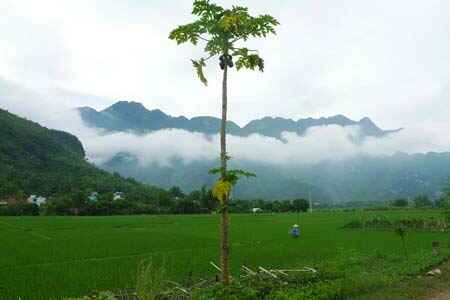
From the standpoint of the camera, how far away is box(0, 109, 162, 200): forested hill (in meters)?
99.2

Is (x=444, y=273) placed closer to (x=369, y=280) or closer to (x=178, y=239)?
(x=369, y=280)

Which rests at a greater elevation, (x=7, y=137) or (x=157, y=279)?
(x=7, y=137)

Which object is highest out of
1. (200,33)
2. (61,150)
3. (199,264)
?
(61,150)

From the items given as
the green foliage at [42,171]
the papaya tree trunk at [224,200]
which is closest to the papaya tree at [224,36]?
the papaya tree trunk at [224,200]

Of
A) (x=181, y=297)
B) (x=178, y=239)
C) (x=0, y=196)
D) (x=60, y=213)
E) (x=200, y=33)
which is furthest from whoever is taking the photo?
(x=0, y=196)

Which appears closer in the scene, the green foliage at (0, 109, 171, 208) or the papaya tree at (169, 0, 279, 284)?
the papaya tree at (169, 0, 279, 284)

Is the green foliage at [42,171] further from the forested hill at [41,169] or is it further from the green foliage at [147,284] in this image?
the green foliage at [147,284]

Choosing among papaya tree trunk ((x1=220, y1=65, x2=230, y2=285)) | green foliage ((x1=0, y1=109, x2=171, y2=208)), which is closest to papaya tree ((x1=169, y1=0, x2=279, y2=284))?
papaya tree trunk ((x1=220, y1=65, x2=230, y2=285))

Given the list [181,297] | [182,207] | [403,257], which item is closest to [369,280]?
[181,297]

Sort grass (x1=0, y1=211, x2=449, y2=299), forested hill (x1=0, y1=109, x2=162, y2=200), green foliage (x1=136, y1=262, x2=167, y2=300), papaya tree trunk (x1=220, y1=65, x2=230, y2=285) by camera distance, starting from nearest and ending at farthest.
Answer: green foliage (x1=136, y1=262, x2=167, y2=300), papaya tree trunk (x1=220, y1=65, x2=230, y2=285), grass (x1=0, y1=211, x2=449, y2=299), forested hill (x1=0, y1=109, x2=162, y2=200)

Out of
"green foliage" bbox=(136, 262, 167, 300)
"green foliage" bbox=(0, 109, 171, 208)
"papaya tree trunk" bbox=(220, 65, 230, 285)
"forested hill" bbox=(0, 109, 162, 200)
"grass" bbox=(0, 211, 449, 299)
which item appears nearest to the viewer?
"green foliage" bbox=(136, 262, 167, 300)

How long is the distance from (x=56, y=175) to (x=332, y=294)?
102 metres

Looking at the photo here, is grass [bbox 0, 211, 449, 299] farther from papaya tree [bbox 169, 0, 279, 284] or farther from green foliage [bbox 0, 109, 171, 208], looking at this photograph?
green foliage [bbox 0, 109, 171, 208]

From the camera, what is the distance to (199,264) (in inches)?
801
